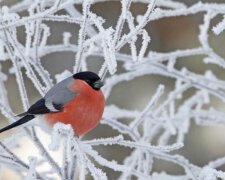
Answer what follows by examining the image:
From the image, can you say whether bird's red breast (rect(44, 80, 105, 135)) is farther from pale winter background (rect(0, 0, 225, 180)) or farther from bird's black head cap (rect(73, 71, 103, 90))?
pale winter background (rect(0, 0, 225, 180))

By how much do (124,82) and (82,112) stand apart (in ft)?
20.4

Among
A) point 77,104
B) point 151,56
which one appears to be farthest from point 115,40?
point 151,56

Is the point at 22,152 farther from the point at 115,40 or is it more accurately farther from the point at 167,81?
the point at 115,40

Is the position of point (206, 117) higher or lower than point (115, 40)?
lower

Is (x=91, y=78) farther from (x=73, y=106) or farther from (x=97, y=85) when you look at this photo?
(x=73, y=106)

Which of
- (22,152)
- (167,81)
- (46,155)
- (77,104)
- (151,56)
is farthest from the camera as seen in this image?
(167,81)

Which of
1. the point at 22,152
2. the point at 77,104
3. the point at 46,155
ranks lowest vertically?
the point at 22,152

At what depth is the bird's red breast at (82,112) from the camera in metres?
2.79

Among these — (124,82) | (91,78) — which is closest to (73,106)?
Result: (91,78)

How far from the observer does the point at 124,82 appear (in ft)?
29.6

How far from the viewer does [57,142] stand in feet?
7.00

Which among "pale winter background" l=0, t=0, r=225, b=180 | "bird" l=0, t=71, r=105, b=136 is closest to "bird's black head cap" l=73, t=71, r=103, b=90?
"bird" l=0, t=71, r=105, b=136

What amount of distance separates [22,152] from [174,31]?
2.98 metres

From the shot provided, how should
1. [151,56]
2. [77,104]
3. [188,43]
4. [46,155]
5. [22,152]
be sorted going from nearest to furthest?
[46,155], [77,104], [151,56], [22,152], [188,43]
